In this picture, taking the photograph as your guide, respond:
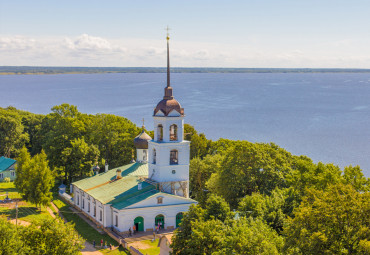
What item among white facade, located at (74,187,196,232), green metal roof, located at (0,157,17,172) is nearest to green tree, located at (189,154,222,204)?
white facade, located at (74,187,196,232)

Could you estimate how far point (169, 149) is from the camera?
39125 mm

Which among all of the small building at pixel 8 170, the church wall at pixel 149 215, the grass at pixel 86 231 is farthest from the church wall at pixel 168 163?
the small building at pixel 8 170

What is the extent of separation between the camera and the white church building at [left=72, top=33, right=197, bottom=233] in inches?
1459

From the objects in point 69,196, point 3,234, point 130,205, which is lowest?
point 69,196

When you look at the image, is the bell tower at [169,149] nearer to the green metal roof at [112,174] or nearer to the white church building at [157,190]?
the white church building at [157,190]

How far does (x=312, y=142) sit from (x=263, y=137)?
10.2m

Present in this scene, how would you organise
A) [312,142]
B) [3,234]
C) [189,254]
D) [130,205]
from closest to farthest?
[3,234] < [189,254] < [130,205] < [312,142]

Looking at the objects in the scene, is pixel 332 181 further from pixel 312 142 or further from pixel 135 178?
pixel 312 142

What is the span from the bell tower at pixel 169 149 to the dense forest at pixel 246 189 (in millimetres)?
3553

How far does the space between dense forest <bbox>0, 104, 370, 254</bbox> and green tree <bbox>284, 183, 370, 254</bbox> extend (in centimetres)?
4

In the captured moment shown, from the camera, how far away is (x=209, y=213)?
28.6m

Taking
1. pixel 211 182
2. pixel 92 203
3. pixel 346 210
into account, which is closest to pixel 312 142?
pixel 211 182

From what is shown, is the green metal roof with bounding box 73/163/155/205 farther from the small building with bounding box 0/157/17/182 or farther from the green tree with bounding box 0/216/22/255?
the small building with bounding box 0/157/17/182

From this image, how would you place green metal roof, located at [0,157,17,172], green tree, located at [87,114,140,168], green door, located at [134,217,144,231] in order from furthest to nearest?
green metal roof, located at [0,157,17,172], green tree, located at [87,114,140,168], green door, located at [134,217,144,231]
